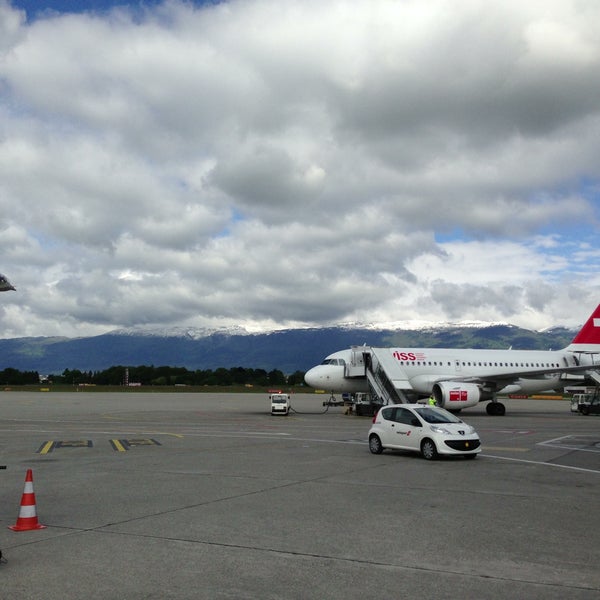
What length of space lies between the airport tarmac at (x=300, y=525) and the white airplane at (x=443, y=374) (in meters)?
20.1

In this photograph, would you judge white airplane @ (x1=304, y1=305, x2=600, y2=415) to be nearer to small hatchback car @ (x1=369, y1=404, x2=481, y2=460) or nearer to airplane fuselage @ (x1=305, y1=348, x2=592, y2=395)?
airplane fuselage @ (x1=305, y1=348, x2=592, y2=395)

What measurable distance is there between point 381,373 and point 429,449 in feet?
81.1

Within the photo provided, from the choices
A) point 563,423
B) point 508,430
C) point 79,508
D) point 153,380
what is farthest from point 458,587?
point 153,380

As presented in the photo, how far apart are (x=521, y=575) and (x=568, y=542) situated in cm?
222

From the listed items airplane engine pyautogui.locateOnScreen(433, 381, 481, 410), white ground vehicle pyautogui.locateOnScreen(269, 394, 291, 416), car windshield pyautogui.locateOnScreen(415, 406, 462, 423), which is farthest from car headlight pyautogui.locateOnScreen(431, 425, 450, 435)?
white ground vehicle pyautogui.locateOnScreen(269, 394, 291, 416)

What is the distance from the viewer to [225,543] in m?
10.1

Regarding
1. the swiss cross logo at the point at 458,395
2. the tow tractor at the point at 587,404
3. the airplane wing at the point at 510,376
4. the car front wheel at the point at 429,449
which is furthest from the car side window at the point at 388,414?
the tow tractor at the point at 587,404

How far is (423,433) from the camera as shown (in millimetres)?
21312

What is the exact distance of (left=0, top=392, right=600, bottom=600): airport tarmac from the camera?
26.7ft

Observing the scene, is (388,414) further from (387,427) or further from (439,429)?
(439,429)

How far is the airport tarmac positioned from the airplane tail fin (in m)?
38.5

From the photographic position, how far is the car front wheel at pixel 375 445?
2291cm

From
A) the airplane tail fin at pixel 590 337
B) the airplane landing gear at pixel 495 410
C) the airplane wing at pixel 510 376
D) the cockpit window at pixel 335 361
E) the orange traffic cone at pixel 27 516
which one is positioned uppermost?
the airplane tail fin at pixel 590 337

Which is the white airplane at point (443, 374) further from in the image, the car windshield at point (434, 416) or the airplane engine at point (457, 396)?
the car windshield at point (434, 416)
